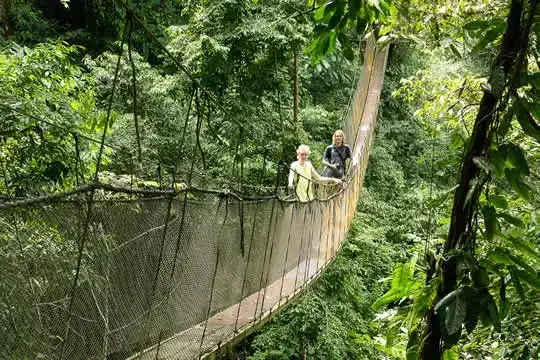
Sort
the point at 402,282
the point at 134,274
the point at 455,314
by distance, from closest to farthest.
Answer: the point at 455,314
the point at 402,282
the point at 134,274

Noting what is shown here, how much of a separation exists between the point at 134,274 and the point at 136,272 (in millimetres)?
12

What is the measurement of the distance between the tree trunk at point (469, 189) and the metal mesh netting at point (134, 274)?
0.57 m

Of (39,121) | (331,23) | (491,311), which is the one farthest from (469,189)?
(39,121)

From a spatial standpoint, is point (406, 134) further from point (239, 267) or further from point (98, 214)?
point (98, 214)

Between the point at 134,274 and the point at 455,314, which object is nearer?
the point at 455,314

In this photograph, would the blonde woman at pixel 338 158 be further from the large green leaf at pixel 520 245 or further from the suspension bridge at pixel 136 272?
the large green leaf at pixel 520 245

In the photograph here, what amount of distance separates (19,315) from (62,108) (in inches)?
77.9

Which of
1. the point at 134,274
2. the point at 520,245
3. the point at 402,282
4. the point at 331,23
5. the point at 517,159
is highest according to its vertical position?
the point at 331,23

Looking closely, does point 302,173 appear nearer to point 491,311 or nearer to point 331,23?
point 331,23

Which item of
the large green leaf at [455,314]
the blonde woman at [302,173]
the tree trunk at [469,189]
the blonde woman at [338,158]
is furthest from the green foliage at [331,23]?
the blonde woman at [338,158]

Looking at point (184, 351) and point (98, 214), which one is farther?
point (184, 351)

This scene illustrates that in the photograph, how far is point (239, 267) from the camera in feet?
6.77

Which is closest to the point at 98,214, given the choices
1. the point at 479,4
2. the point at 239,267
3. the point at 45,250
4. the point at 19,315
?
the point at 45,250

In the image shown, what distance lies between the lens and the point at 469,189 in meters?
0.85
